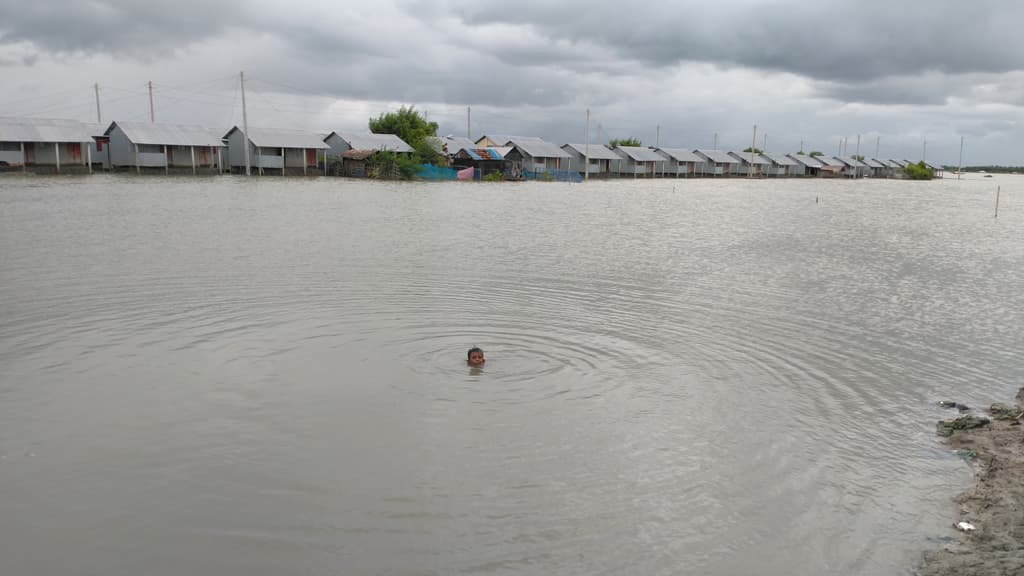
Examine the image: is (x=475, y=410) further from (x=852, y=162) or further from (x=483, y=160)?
(x=852, y=162)

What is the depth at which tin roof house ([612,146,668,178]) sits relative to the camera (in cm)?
9112

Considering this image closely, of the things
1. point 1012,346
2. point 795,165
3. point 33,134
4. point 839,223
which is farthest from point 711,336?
point 795,165

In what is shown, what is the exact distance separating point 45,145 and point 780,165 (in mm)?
105431

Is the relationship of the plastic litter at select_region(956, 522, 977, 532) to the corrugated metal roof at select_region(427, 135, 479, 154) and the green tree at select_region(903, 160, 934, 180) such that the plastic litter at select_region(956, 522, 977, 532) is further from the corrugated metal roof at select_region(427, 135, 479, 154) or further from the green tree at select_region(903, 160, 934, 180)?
the green tree at select_region(903, 160, 934, 180)

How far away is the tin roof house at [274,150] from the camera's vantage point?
197 ft

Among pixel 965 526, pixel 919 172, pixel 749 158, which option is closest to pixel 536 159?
pixel 749 158

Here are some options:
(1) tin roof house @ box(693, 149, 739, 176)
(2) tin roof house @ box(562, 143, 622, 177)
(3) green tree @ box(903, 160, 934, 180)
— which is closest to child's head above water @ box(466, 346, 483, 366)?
(2) tin roof house @ box(562, 143, 622, 177)

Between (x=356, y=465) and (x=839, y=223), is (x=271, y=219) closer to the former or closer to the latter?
(x=356, y=465)

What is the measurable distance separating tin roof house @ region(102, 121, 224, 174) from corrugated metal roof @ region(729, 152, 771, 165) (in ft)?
265

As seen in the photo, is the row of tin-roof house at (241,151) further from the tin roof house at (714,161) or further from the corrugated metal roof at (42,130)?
the tin roof house at (714,161)

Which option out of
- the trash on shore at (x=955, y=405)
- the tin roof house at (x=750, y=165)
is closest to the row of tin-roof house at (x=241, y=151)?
the tin roof house at (x=750, y=165)

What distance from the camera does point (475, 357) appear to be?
30.6ft

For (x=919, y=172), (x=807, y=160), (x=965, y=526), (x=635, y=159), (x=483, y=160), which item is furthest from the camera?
(x=919, y=172)

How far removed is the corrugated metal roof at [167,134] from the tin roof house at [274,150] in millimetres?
2176
